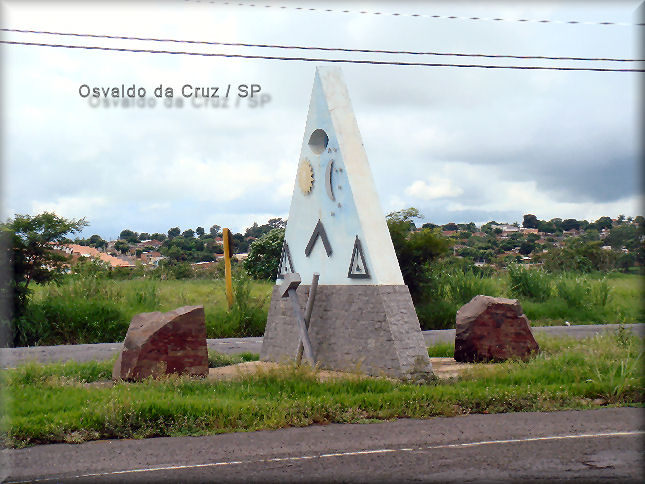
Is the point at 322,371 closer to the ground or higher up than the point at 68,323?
closer to the ground

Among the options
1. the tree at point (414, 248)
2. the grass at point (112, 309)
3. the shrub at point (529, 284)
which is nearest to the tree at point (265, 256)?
the grass at point (112, 309)

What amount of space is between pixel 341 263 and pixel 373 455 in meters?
5.73

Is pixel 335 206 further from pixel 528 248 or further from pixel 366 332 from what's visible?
pixel 528 248

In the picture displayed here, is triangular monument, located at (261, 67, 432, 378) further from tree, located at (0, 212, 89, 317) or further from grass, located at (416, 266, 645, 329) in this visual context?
grass, located at (416, 266, 645, 329)

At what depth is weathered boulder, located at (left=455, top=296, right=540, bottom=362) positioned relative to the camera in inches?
560

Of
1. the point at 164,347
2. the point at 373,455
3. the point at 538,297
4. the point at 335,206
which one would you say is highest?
the point at 335,206

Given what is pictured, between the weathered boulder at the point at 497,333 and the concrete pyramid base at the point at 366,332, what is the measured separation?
8.01 feet

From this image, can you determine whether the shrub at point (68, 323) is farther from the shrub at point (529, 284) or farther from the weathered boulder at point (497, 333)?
the shrub at point (529, 284)

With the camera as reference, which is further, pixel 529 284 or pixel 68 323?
pixel 529 284

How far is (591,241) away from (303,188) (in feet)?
102

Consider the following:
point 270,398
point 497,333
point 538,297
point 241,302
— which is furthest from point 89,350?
point 538,297

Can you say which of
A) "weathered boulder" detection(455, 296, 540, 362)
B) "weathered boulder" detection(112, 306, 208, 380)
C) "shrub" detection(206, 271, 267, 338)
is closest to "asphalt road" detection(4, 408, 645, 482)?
"weathered boulder" detection(112, 306, 208, 380)

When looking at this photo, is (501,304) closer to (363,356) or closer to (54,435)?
(363,356)

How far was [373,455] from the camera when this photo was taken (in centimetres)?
770
